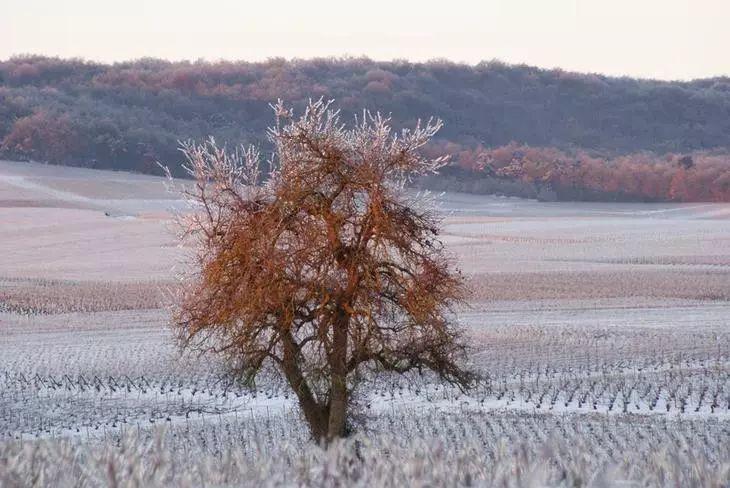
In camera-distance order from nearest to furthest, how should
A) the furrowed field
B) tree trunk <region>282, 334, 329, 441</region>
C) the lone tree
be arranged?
the furrowed field, the lone tree, tree trunk <region>282, 334, 329, 441</region>

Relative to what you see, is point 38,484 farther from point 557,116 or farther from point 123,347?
point 557,116

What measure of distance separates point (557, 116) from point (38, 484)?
173064 millimetres

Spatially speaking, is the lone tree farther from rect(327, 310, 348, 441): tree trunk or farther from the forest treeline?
the forest treeline

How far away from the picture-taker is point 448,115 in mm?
165000

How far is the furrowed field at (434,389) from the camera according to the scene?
23.4 feet

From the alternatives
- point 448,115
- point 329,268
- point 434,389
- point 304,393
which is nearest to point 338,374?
point 304,393

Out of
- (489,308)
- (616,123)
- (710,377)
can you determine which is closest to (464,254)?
(489,308)

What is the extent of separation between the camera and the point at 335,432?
55.4 ft

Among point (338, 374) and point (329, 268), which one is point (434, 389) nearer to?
point (338, 374)

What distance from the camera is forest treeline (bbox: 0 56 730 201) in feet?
361

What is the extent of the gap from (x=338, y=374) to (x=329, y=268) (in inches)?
64.1

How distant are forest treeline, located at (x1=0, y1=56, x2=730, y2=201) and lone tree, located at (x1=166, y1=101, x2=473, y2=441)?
293ft

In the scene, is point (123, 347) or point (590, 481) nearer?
→ point (590, 481)

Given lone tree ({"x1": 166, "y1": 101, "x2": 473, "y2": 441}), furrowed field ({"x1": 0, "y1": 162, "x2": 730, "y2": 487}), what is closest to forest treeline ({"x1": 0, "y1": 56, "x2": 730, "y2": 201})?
furrowed field ({"x1": 0, "y1": 162, "x2": 730, "y2": 487})
